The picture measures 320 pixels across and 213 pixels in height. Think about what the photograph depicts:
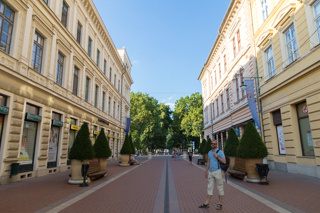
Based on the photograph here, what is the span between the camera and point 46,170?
41.7 ft

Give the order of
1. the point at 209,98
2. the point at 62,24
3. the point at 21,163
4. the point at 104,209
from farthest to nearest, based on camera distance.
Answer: the point at 209,98 < the point at 62,24 < the point at 21,163 < the point at 104,209

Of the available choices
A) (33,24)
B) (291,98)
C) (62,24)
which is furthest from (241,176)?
(62,24)

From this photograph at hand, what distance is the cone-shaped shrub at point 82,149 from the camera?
9266 millimetres

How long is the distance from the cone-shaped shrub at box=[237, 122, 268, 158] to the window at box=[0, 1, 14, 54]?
469 inches

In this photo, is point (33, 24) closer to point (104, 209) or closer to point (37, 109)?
point (37, 109)

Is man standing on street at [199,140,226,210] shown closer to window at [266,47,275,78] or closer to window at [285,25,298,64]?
window at [285,25,298,64]

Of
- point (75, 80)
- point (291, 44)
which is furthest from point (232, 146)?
point (75, 80)

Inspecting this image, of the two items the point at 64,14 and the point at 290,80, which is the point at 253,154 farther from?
the point at 64,14

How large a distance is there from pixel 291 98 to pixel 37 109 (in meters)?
14.6

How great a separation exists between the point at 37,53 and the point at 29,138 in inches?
194

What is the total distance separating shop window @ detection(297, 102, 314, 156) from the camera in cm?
1136

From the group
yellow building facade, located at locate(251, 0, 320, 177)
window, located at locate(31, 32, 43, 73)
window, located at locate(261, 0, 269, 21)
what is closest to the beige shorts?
yellow building facade, located at locate(251, 0, 320, 177)

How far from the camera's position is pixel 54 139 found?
14.3 meters

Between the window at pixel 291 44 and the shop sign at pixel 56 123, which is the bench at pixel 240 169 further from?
the shop sign at pixel 56 123
